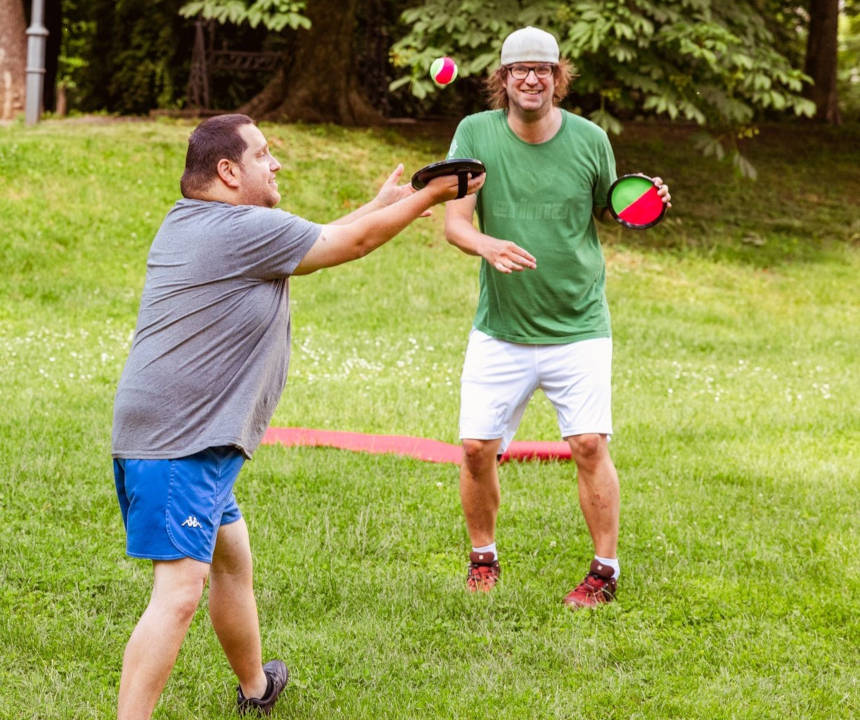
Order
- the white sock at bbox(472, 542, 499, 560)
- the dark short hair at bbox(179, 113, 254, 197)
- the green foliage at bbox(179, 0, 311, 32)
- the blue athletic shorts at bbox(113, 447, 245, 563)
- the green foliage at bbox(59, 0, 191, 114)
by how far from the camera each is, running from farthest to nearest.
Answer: the green foliage at bbox(59, 0, 191, 114), the green foliage at bbox(179, 0, 311, 32), the white sock at bbox(472, 542, 499, 560), the dark short hair at bbox(179, 113, 254, 197), the blue athletic shorts at bbox(113, 447, 245, 563)

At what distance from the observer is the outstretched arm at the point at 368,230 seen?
11.5ft

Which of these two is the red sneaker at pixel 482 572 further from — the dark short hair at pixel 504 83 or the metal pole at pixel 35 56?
the metal pole at pixel 35 56

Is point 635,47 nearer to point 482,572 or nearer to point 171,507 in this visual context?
point 482,572

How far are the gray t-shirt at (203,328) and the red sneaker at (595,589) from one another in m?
2.13

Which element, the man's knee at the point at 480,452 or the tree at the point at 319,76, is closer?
the man's knee at the point at 480,452

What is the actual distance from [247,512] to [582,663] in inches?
88.1

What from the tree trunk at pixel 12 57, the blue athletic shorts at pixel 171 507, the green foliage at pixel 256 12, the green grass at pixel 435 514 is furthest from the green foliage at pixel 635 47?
the blue athletic shorts at pixel 171 507

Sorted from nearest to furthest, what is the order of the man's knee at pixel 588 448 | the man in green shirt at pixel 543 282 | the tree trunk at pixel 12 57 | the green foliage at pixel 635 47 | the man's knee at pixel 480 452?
the man in green shirt at pixel 543 282 → the man's knee at pixel 588 448 → the man's knee at pixel 480 452 → the green foliage at pixel 635 47 → the tree trunk at pixel 12 57

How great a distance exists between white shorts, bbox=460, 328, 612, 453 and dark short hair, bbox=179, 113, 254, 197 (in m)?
1.88

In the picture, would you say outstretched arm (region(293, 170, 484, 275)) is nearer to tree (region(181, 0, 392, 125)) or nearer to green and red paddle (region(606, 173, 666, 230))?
green and red paddle (region(606, 173, 666, 230))

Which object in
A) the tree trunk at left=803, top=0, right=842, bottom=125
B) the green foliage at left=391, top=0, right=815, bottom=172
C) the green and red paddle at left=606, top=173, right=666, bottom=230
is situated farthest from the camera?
the tree trunk at left=803, top=0, right=842, bottom=125

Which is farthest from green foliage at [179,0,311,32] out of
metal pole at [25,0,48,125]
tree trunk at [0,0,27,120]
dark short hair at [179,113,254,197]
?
dark short hair at [179,113,254,197]

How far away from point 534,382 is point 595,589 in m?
0.93

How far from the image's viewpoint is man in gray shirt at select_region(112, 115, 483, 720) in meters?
3.42
